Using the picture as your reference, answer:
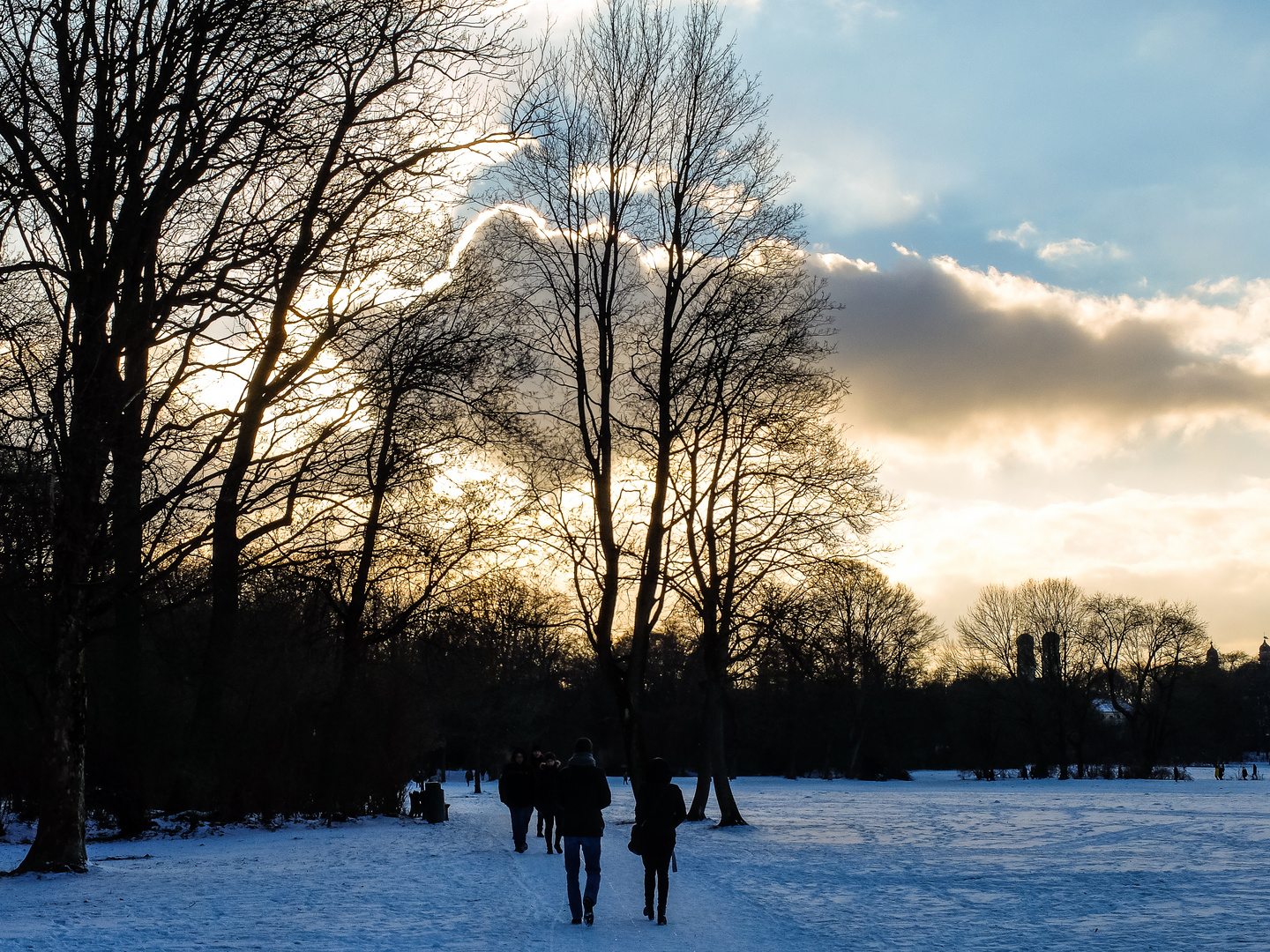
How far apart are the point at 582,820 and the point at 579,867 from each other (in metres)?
0.48

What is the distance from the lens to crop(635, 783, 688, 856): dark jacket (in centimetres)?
1151

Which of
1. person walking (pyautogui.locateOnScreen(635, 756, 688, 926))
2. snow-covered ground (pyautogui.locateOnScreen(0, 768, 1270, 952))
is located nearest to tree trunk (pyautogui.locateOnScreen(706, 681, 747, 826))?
snow-covered ground (pyautogui.locateOnScreen(0, 768, 1270, 952))

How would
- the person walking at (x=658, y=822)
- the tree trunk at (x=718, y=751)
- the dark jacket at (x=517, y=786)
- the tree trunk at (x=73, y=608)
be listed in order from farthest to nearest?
the tree trunk at (x=718, y=751) < the dark jacket at (x=517, y=786) < the tree trunk at (x=73, y=608) < the person walking at (x=658, y=822)

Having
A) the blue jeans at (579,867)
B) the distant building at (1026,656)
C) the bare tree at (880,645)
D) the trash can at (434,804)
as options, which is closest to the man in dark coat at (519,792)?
the trash can at (434,804)

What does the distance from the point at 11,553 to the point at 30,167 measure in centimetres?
541

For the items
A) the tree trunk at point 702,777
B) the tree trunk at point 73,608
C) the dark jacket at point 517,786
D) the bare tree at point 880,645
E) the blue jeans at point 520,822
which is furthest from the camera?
the bare tree at point 880,645

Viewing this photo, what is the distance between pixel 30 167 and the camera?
48.1 ft

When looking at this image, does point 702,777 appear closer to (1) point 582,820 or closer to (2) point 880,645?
(1) point 582,820

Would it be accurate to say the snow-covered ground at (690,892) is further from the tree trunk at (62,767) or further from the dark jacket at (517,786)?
the dark jacket at (517,786)

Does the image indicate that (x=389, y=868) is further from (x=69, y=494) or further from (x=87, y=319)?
(x=87, y=319)

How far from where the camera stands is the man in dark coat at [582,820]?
11281 mm

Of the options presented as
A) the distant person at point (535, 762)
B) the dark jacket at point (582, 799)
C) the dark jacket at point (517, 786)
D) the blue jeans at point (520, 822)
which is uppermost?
the dark jacket at point (582, 799)

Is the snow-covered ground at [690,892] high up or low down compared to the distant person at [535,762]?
down

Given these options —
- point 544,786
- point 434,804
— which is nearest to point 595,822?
point 544,786
